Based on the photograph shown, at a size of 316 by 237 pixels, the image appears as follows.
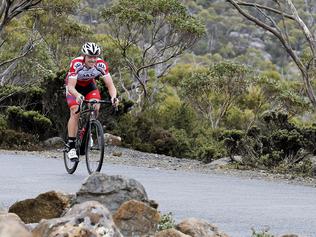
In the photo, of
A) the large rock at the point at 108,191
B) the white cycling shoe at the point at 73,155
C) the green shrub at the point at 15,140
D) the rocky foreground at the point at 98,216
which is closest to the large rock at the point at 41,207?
the rocky foreground at the point at 98,216

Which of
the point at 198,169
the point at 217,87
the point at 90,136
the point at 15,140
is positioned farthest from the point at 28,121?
the point at 217,87

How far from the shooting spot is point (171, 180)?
491 inches

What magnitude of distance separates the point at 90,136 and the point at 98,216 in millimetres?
6372

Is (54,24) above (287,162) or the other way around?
above

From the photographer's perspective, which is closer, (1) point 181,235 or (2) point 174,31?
(1) point 181,235

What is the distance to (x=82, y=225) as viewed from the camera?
4.30m

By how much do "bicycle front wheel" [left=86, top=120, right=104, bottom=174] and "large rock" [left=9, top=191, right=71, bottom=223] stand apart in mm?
4094

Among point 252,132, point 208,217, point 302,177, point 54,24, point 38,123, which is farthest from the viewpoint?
point 54,24

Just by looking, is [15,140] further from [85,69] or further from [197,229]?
[197,229]

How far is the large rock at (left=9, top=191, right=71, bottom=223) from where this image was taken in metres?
6.19

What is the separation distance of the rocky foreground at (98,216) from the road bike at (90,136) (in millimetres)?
4057

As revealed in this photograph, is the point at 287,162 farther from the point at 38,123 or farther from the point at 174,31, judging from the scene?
the point at 174,31

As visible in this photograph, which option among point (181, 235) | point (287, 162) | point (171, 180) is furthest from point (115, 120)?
A: point (181, 235)

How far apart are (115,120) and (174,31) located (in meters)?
13.1
